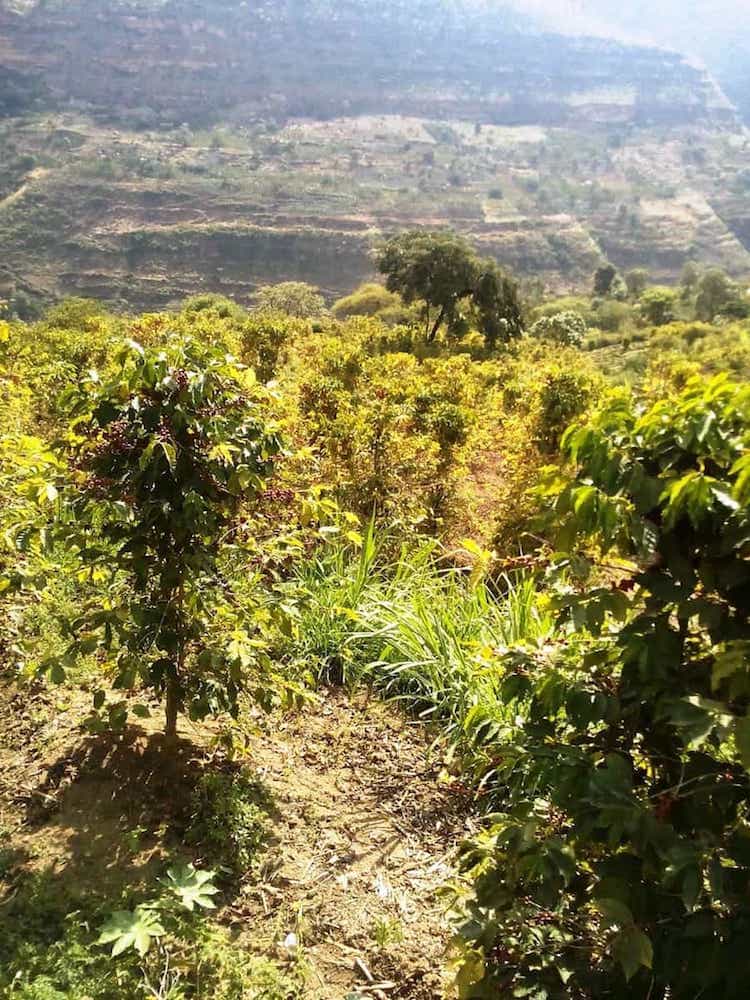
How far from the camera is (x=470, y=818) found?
9.39ft

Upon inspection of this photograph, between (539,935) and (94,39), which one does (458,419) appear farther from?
(94,39)

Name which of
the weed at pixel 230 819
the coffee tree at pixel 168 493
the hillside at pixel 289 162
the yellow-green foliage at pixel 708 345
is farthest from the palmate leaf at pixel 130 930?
the hillside at pixel 289 162

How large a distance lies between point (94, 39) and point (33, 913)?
657 feet

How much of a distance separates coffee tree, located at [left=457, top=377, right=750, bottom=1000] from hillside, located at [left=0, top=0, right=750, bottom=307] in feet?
261

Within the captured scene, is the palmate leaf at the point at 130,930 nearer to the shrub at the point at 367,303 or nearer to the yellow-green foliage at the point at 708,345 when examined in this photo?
the yellow-green foliage at the point at 708,345

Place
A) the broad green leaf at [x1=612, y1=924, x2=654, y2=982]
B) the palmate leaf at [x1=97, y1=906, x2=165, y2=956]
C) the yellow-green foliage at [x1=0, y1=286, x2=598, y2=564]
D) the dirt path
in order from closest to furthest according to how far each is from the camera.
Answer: the broad green leaf at [x1=612, y1=924, x2=654, y2=982]
the palmate leaf at [x1=97, y1=906, x2=165, y2=956]
the dirt path
the yellow-green foliage at [x1=0, y1=286, x2=598, y2=564]

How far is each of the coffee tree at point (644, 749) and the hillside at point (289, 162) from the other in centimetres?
7953

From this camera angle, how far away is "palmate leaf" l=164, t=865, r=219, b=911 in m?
2.05

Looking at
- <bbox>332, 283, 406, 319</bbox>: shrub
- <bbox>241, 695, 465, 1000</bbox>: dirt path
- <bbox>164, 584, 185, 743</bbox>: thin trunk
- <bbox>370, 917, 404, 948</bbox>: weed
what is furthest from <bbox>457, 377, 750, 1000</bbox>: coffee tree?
<bbox>332, 283, 406, 319</bbox>: shrub

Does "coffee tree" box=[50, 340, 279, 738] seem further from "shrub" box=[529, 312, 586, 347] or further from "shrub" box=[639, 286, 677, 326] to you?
"shrub" box=[639, 286, 677, 326]

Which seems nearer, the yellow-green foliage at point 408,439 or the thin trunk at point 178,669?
the thin trunk at point 178,669

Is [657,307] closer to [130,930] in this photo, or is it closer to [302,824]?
[302,824]

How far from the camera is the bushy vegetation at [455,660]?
1494 millimetres

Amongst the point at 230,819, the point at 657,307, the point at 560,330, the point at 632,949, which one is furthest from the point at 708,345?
the point at 632,949
